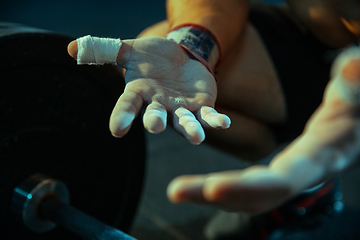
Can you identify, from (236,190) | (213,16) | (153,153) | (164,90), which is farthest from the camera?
(153,153)

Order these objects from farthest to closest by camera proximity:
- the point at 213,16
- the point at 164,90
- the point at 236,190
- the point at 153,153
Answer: the point at 153,153 → the point at 213,16 → the point at 164,90 → the point at 236,190

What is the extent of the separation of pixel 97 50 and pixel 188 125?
11 cm

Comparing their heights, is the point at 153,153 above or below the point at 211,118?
below

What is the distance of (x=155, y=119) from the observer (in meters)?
0.26

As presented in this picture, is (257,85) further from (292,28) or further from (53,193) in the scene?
(53,193)

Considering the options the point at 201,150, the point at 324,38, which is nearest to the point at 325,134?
the point at 324,38

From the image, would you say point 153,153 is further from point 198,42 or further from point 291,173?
point 291,173

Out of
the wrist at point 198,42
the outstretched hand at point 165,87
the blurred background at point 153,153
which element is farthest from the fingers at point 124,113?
the blurred background at point 153,153

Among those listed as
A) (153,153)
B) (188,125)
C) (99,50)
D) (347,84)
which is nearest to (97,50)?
(99,50)

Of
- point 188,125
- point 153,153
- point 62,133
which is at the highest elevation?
point 188,125

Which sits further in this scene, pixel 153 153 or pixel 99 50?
pixel 153 153

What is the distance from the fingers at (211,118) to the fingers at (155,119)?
0.04 metres

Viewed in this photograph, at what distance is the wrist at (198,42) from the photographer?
375 mm

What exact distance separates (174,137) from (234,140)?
1.77 ft
